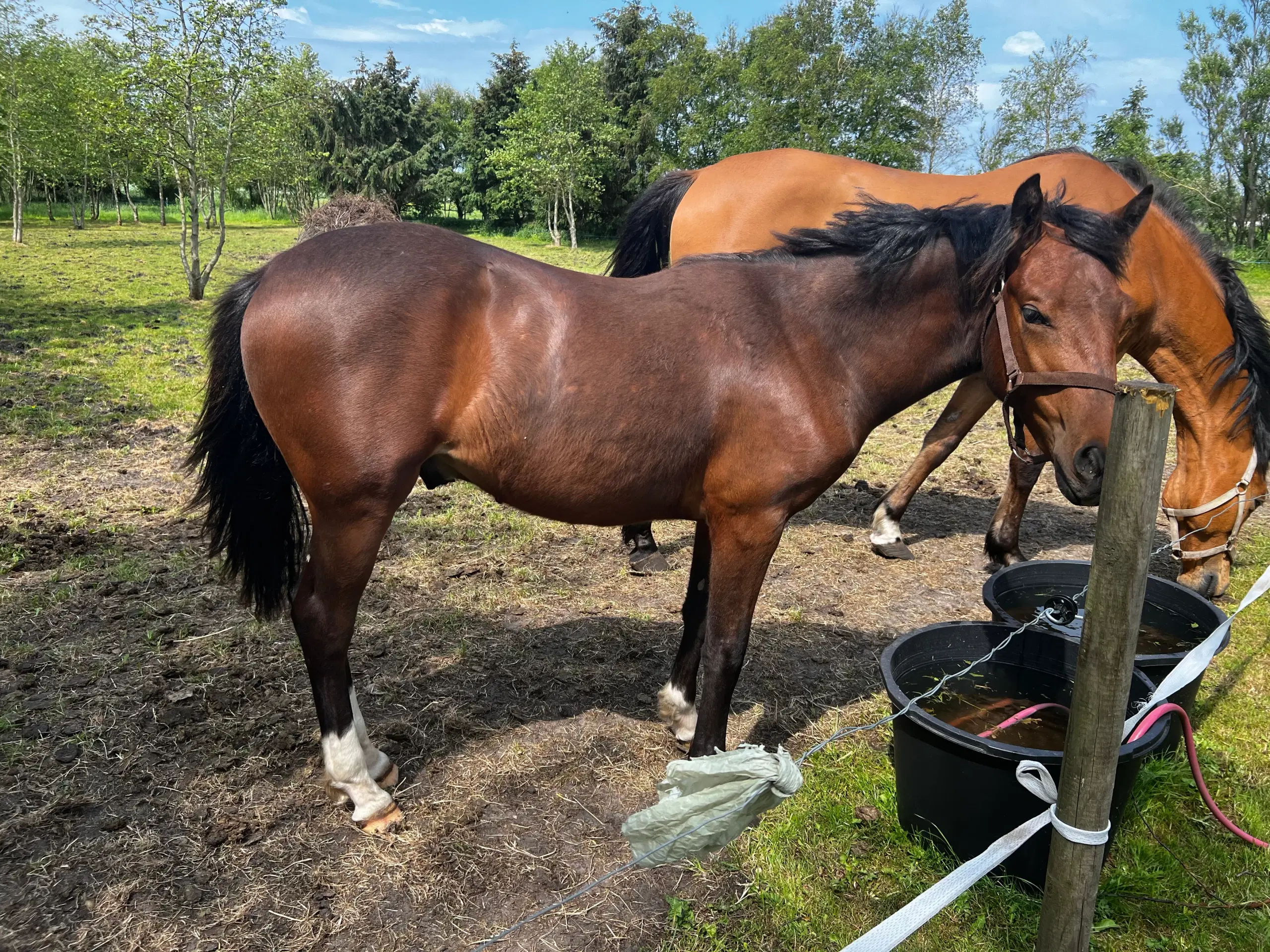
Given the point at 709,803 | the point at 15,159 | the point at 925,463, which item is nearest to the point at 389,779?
the point at 709,803

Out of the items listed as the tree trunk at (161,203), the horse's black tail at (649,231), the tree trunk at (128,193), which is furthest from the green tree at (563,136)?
the horse's black tail at (649,231)

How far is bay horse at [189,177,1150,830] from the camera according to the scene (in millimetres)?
2289

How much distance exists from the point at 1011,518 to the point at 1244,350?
5.06 feet

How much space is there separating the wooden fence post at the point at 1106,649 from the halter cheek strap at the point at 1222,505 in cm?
309

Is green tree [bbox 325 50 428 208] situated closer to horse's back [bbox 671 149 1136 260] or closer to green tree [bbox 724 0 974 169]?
green tree [bbox 724 0 974 169]

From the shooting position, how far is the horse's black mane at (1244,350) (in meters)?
4.06

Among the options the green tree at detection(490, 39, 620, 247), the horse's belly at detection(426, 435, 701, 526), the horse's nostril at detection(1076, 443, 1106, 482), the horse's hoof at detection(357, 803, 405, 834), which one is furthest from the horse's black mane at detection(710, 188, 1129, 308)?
the green tree at detection(490, 39, 620, 247)

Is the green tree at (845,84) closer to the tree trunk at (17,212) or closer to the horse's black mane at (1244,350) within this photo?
the tree trunk at (17,212)

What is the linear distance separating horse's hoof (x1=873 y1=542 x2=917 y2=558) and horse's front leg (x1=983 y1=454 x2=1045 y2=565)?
52 cm

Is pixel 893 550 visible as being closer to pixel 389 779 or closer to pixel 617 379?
pixel 617 379

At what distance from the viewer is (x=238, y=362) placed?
8.39 feet

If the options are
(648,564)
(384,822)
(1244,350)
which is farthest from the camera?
(648,564)

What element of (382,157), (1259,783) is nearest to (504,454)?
(1259,783)

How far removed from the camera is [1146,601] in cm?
368
